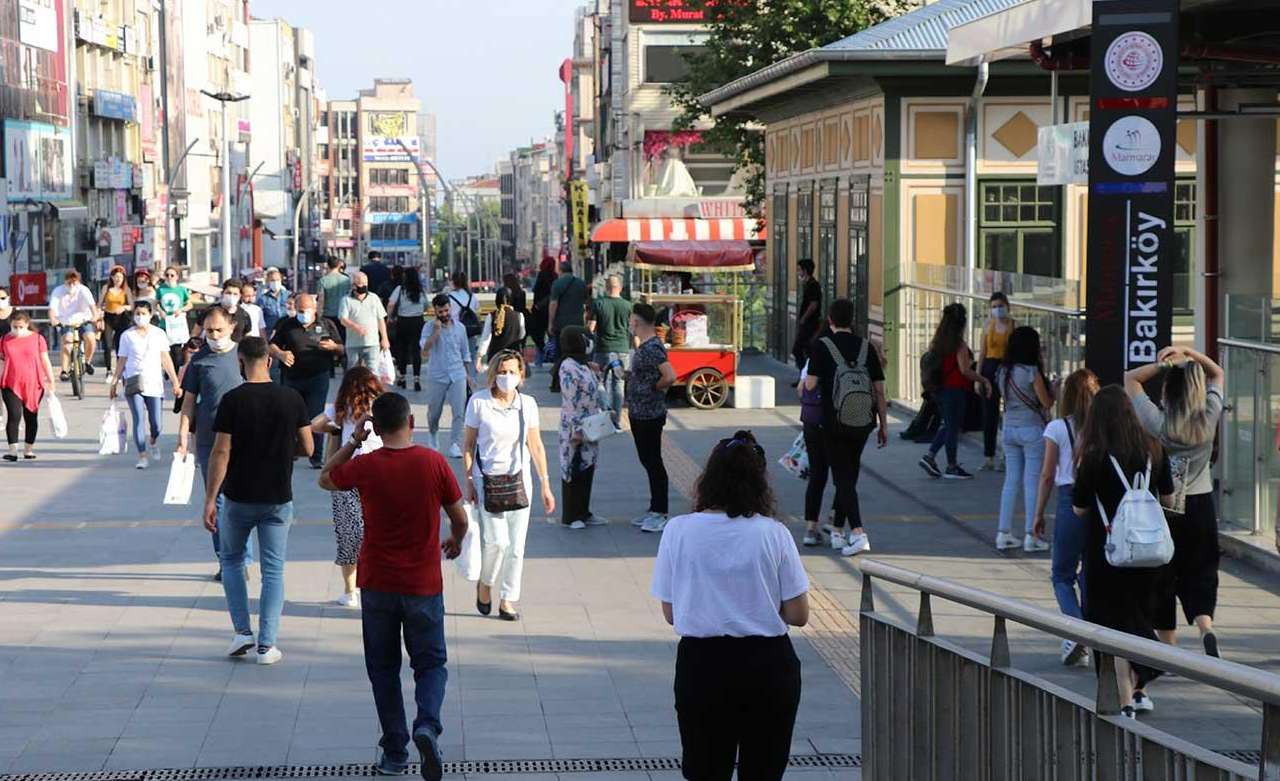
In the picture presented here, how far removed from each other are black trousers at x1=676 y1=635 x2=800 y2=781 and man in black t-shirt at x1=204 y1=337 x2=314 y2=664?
4.10 metres

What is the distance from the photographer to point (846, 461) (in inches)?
486

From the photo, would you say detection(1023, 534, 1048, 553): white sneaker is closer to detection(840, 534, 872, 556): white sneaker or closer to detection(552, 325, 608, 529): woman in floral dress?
detection(840, 534, 872, 556): white sneaker

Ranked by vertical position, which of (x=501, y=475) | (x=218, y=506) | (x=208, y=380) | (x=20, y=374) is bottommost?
(x=218, y=506)

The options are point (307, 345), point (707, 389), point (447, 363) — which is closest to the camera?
point (307, 345)

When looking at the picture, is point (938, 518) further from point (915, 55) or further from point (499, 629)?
point (915, 55)

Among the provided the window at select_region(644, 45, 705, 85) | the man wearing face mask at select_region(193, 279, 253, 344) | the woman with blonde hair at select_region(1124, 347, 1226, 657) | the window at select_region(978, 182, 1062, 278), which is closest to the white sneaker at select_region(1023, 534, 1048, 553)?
the woman with blonde hair at select_region(1124, 347, 1226, 657)

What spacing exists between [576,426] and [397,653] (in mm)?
5846

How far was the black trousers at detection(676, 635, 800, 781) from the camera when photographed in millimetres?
5590

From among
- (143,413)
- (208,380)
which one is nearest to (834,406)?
(208,380)

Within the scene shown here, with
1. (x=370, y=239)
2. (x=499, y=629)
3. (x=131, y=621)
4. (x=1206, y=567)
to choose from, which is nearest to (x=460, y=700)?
(x=499, y=629)

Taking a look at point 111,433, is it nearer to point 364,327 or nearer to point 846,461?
point 364,327

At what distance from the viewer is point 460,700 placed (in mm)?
8570

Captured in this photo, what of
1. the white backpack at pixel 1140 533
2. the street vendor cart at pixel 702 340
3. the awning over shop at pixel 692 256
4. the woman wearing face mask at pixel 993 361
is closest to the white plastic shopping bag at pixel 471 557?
the white backpack at pixel 1140 533

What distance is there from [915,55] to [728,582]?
1704cm
